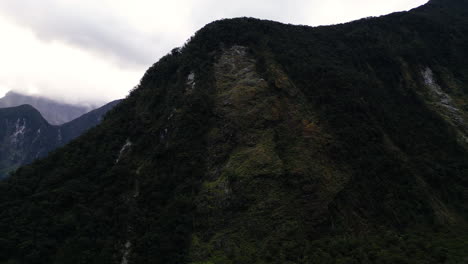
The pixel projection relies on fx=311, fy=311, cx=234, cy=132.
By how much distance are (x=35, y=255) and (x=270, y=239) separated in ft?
64.1

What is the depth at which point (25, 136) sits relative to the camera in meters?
160

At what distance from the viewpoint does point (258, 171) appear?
93.2ft

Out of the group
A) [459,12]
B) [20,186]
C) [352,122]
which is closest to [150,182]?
[20,186]

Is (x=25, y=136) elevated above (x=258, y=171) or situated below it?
above

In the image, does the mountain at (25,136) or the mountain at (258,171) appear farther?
the mountain at (25,136)

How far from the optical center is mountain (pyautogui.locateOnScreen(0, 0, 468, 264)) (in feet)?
80.8

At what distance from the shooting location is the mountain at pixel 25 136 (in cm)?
15148

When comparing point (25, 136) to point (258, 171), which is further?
point (25, 136)

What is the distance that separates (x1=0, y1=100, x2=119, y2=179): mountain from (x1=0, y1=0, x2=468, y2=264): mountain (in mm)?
121722

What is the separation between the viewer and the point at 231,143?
31.9 meters

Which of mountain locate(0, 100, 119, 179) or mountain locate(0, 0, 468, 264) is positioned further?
mountain locate(0, 100, 119, 179)

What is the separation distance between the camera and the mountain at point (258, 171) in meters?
24.6

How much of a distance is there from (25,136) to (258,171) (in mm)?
170918

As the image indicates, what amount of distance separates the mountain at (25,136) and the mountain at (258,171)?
399 feet
